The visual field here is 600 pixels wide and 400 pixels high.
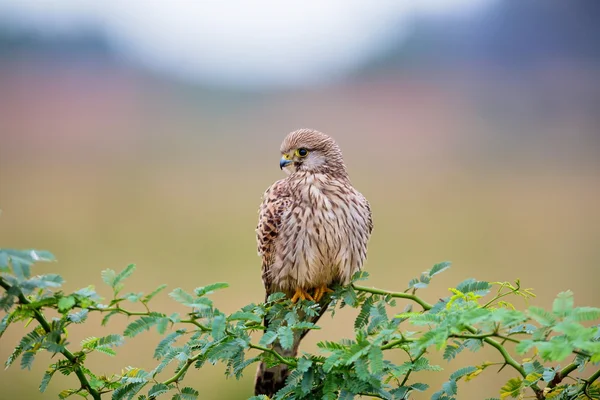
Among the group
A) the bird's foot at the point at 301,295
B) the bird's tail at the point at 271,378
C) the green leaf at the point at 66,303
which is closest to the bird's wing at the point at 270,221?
the bird's foot at the point at 301,295

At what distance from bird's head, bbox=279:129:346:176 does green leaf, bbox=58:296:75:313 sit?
1303mm

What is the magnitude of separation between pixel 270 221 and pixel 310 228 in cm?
15

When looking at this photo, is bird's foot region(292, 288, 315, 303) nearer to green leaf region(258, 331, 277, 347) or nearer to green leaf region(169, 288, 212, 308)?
green leaf region(258, 331, 277, 347)

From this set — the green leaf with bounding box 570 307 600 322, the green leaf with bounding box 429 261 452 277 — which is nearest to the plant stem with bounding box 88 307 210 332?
the green leaf with bounding box 429 261 452 277

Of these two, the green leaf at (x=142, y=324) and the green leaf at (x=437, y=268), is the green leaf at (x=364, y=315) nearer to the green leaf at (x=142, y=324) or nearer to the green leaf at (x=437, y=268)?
the green leaf at (x=437, y=268)

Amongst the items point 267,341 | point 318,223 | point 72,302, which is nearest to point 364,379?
point 267,341

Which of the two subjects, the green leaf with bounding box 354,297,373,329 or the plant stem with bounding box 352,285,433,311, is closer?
the plant stem with bounding box 352,285,433,311

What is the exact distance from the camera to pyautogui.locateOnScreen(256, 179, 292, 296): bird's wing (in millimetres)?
2230

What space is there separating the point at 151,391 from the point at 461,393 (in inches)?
Answer: 145

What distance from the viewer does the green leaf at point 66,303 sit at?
3.69ft

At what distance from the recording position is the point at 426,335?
1.10 meters

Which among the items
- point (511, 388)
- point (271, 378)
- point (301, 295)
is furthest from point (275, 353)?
point (301, 295)

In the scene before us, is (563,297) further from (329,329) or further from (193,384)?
(329,329)

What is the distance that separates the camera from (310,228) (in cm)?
220
